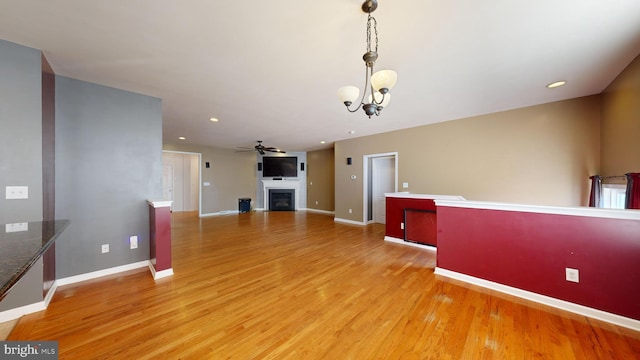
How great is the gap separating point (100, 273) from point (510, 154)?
655 cm

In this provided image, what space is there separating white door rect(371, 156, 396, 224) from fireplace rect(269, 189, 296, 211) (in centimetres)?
358

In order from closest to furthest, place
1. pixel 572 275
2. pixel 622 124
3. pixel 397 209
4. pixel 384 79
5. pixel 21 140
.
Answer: pixel 384 79 → pixel 21 140 → pixel 572 275 → pixel 622 124 → pixel 397 209

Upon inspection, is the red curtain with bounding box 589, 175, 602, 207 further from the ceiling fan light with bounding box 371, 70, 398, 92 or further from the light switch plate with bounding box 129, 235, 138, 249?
the light switch plate with bounding box 129, 235, 138, 249

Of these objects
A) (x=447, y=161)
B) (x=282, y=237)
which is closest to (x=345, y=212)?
(x=282, y=237)

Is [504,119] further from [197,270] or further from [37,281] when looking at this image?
[37,281]

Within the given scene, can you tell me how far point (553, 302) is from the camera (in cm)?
213

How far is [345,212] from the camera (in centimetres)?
623

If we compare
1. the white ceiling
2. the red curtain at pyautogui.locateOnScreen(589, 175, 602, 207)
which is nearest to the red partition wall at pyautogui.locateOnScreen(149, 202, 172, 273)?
the white ceiling

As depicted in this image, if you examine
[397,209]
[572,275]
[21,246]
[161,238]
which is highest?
[21,246]

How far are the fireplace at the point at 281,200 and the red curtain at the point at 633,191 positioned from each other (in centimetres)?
766

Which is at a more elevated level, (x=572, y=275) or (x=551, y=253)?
(x=551, y=253)

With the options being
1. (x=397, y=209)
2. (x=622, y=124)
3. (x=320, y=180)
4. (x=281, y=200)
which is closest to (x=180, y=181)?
(x=281, y=200)

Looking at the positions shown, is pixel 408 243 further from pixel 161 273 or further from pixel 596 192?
pixel 161 273

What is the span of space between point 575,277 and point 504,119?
2750 millimetres
